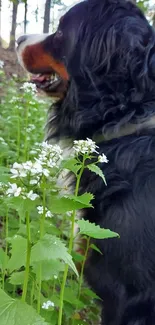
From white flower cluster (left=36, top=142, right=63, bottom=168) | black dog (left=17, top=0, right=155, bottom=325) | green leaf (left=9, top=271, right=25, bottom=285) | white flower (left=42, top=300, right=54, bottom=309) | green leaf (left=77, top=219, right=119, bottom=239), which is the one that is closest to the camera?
white flower cluster (left=36, top=142, right=63, bottom=168)

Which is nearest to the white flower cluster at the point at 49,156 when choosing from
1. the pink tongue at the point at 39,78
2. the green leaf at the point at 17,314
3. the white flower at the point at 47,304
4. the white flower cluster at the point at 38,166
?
the white flower cluster at the point at 38,166

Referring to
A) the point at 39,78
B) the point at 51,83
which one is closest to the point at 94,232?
the point at 51,83

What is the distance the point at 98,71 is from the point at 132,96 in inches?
11.8

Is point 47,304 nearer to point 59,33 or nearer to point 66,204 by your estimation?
point 66,204

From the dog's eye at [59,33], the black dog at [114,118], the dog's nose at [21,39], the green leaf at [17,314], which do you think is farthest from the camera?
the dog's nose at [21,39]

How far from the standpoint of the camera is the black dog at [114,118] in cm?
245

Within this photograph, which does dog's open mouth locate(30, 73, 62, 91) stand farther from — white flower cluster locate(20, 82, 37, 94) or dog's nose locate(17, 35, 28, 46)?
dog's nose locate(17, 35, 28, 46)

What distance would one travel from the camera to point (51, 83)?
126 inches

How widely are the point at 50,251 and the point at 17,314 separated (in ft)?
0.62

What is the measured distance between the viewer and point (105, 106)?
282cm

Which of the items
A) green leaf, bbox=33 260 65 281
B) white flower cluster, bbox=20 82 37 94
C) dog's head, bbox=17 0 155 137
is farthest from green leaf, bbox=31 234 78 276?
white flower cluster, bbox=20 82 37 94

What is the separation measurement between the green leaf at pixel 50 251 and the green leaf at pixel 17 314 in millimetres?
140

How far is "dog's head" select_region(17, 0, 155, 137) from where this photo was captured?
9.00 ft

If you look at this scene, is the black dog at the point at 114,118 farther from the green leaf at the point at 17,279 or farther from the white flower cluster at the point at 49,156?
the white flower cluster at the point at 49,156
